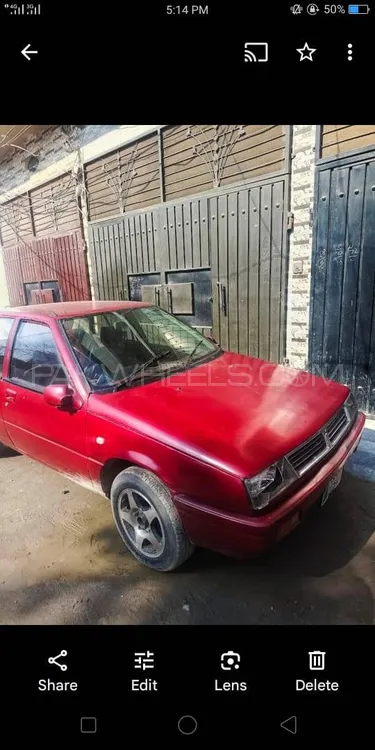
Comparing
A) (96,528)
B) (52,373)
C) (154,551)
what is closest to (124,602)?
(154,551)

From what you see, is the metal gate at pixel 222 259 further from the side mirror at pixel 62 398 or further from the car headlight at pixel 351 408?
the side mirror at pixel 62 398

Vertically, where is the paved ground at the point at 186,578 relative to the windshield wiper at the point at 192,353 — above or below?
below

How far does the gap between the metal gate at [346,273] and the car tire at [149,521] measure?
123 inches

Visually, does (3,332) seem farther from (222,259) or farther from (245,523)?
→ (222,259)

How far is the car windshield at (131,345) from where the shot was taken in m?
2.60

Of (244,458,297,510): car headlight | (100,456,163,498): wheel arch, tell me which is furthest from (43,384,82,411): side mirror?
(244,458,297,510): car headlight

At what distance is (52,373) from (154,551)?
143 cm

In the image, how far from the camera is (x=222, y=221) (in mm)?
5219

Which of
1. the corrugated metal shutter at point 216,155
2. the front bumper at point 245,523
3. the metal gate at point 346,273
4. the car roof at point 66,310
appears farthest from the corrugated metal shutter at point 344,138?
the front bumper at point 245,523

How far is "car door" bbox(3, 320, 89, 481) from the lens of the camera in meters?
2.58

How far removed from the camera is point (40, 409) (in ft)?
9.12

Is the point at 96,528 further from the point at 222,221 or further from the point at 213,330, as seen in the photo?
the point at 222,221
